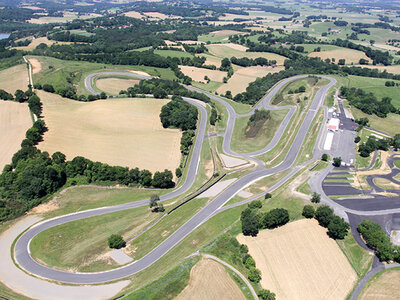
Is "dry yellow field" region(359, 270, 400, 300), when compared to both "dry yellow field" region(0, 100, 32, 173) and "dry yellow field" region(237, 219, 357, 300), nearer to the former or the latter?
"dry yellow field" region(237, 219, 357, 300)

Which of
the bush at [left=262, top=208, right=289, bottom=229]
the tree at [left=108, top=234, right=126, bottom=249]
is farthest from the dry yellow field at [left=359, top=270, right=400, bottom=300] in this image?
the tree at [left=108, top=234, right=126, bottom=249]

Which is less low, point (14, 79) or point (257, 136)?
point (14, 79)

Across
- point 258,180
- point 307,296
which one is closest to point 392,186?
point 258,180

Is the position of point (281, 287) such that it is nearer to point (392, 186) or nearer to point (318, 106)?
Answer: point (392, 186)

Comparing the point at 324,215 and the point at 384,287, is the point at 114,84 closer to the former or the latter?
the point at 324,215

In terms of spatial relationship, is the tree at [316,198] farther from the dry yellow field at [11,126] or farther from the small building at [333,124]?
the dry yellow field at [11,126]

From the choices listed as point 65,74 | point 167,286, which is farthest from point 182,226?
point 65,74
